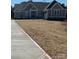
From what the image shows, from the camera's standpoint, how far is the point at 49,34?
2.53m

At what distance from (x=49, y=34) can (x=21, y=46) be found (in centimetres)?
38

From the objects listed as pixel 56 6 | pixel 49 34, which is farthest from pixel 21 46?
pixel 56 6

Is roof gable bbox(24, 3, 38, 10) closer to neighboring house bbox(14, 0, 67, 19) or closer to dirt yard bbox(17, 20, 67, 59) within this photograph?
neighboring house bbox(14, 0, 67, 19)

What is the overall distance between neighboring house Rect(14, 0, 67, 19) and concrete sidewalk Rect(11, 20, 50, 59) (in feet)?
0.55

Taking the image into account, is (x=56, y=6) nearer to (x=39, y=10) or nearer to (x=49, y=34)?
(x=39, y=10)

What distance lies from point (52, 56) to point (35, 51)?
36 cm

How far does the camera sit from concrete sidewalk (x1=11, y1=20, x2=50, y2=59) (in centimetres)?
235

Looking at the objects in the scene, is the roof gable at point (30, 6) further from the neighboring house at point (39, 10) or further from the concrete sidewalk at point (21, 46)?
the concrete sidewalk at point (21, 46)

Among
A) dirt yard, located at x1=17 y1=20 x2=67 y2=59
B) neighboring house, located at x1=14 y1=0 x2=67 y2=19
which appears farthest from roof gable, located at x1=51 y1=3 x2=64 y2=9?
dirt yard, located at x1=17 y1=20 x2=67 y2=59

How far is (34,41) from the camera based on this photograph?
8.24 feet

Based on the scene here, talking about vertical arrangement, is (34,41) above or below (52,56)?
above
